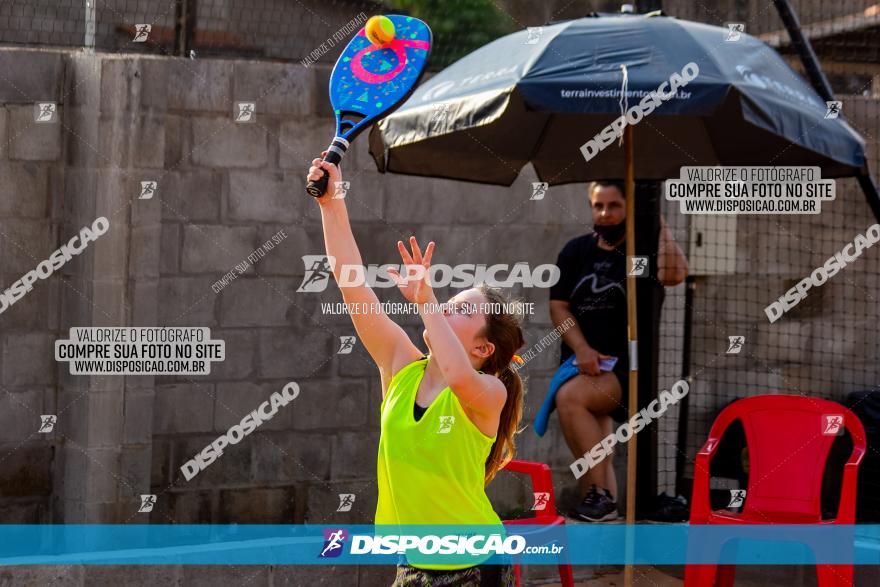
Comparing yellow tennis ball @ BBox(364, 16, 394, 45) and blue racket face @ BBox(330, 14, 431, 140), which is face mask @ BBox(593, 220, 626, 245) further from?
yellow tennis ball @ BBox(364, 16, 394, 45)

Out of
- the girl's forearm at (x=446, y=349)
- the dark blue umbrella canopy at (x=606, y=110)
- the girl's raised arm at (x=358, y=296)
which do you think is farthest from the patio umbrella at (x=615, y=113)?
the girl's forearm at (x=446, y=349)

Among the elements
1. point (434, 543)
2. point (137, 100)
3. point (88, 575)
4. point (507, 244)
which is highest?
point (137, 100)

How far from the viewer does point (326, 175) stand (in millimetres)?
3365

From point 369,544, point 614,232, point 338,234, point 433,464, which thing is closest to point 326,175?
point 338,234

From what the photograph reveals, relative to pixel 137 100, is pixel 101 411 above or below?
below

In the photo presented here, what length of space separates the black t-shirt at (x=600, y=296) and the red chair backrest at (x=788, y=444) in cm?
87

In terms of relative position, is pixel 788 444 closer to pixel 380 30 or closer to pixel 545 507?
pixel 545 507

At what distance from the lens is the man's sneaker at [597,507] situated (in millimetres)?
6367

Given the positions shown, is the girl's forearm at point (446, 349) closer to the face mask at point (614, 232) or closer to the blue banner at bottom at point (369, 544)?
the blue banner at bottom at point (369, 544)

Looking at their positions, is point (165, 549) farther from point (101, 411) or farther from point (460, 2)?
point (460, 2)

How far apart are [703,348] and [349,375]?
2.35 meters

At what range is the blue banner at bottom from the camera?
537cm

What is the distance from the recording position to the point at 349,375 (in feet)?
22.0

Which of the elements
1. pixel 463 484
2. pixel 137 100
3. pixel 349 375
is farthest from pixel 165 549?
pixel 463 484
